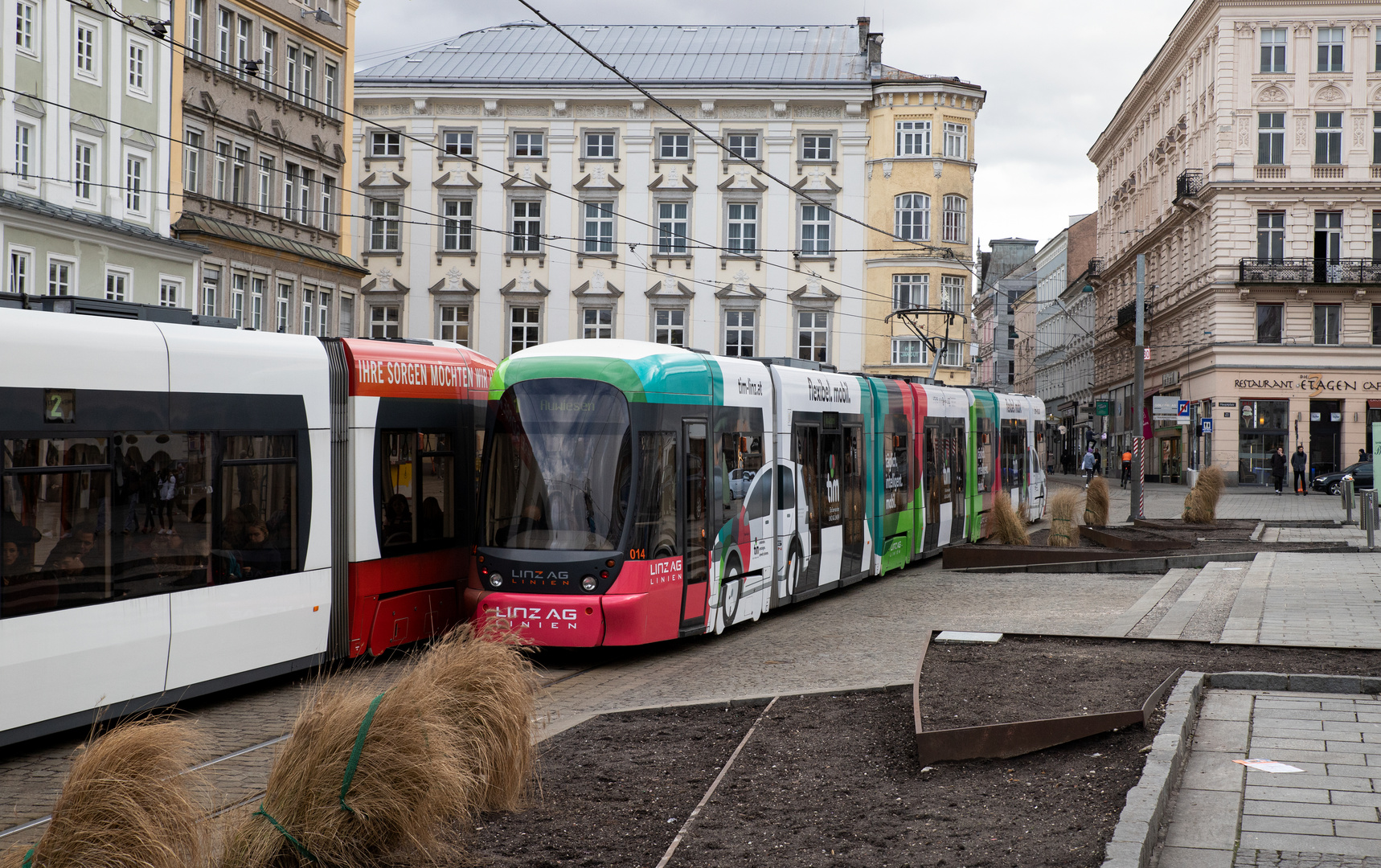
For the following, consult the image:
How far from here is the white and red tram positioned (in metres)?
8.16

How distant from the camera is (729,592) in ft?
45.1

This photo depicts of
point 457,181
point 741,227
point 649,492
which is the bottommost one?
point 649,492

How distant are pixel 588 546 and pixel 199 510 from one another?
3373 millimetres

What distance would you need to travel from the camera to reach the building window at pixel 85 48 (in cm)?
3231

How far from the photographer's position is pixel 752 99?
54469mm

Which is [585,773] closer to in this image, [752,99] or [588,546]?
[588,546]

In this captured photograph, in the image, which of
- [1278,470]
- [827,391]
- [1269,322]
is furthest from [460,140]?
[827,391]

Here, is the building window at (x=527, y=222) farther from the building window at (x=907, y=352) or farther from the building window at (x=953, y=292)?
the building window at (x=953, y=292)

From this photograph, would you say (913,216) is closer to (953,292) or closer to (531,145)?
(953,292)

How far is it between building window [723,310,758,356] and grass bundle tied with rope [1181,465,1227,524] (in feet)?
88.5

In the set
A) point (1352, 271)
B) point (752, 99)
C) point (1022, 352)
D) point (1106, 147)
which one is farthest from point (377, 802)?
point (1022, 352)

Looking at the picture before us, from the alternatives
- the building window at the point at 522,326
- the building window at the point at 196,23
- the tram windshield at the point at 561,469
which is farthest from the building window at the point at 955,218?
the tram windshield at the point at 561,469

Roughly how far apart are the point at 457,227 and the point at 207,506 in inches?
1834

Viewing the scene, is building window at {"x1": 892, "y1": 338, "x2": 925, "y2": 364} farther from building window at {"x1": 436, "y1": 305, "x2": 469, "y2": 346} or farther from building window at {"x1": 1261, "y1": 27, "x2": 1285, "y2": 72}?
building window at {"x1": 1261, "y1": 27, "x2": 1285, "y2": 72}
